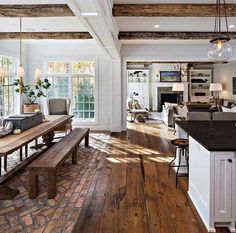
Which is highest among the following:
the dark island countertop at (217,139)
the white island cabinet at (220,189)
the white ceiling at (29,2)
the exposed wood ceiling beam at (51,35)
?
the exposed wood ceiling beam at (51,35)

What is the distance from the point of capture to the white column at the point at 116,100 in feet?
27.7

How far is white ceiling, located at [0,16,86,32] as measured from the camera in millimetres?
5515

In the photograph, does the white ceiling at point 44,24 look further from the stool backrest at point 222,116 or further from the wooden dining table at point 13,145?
the stool backrest at point 222,116

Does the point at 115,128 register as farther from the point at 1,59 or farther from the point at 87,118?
the point at 1,59

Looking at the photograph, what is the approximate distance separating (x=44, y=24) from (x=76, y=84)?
3177 mm

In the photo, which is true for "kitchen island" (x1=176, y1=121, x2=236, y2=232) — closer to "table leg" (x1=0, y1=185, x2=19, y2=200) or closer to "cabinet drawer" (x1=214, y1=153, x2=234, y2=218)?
"cabinet drawer" (x1=214, y1=153, x2=234, y2=218)

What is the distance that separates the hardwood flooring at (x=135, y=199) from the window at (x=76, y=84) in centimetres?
347

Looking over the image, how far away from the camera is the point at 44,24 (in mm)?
5898

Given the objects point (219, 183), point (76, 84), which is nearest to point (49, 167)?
point (219, 183)

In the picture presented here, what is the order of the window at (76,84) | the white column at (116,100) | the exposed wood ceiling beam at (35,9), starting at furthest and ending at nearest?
the window at (76,84)
the white column at (116,100)
the exposed wood ceiling beam at (35,9)

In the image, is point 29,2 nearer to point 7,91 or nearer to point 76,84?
point 7,91

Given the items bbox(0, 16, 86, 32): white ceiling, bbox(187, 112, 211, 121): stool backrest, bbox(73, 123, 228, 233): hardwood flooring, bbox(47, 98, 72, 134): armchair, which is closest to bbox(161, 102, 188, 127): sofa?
bbox(187, 112, 211, 121): stool backrest

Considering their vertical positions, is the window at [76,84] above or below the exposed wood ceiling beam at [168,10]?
below

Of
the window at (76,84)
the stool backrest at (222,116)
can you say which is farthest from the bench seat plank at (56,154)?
the window at (76,84)
